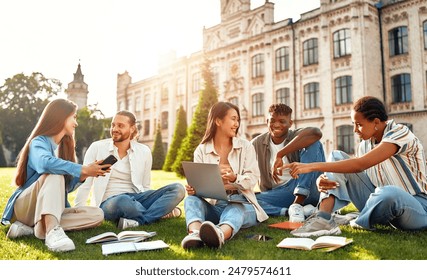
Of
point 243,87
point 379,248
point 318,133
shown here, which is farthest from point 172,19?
point 243,87

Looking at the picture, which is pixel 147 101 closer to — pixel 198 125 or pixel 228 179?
pixel 198 125

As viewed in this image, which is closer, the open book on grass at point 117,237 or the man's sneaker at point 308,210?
the open book on grass at point 117,237

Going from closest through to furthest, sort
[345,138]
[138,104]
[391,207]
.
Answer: [391,207]
[345,138]
[138,104]

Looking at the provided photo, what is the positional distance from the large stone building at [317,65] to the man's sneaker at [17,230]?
9.49 meters

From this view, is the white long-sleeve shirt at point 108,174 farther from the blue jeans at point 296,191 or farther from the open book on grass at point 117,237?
the blue jeans at point 296,191

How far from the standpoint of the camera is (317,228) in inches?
93.7

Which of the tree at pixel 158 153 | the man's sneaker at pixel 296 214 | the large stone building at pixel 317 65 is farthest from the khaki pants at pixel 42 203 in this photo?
the tree at pixel 158 153

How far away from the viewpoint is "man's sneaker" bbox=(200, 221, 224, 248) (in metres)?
1.95

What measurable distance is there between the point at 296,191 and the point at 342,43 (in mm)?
10765

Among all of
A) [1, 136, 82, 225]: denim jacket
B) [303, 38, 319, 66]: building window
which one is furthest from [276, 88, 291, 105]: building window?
[1, 136, 82, 225]: denim jacket

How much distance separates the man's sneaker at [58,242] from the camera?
2064mm

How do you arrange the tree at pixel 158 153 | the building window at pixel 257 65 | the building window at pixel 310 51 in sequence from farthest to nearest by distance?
the tree at pixel 158 153 < the building window at pixel 257 65 < the building window at pixel 310 51

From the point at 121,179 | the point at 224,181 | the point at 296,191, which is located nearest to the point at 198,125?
the point at 121,179
